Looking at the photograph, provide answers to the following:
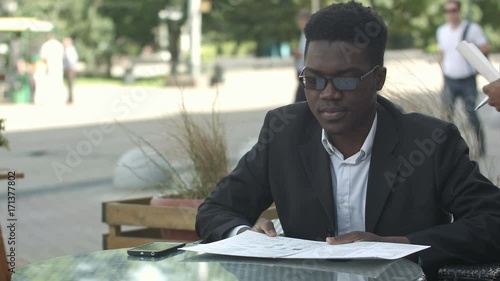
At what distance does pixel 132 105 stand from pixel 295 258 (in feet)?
78.1

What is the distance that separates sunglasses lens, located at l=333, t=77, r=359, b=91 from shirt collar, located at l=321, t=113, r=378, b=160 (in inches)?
9.3

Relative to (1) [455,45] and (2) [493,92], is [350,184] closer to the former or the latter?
(2) [493,92]

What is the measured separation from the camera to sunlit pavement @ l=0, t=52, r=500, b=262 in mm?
7383

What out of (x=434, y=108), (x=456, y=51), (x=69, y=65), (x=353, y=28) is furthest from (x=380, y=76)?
(x=69, y=65)

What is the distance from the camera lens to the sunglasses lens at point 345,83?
3.30 m

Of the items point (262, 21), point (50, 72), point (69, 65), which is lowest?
point (50, 72)

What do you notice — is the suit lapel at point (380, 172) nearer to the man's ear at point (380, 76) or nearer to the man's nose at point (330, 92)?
the man's ear at point (380, 76)

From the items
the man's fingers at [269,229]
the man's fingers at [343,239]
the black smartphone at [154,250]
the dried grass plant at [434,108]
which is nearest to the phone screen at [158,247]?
the black smartphone at [154,250]

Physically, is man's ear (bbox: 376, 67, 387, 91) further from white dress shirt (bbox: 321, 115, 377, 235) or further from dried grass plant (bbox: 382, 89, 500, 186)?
dried grass plant (bbox: 382, 89, 500, 186)

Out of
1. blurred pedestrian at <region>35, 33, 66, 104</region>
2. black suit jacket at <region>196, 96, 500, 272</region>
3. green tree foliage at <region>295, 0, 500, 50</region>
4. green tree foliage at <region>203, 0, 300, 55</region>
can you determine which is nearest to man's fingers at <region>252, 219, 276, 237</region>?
black suit jacket at <region>196, 96, 500, 272</region>

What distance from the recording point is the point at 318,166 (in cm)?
348

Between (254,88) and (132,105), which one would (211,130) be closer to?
(132,105)

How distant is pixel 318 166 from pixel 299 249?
0.52 metres

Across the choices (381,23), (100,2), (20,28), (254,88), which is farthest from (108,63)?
(381,23)
